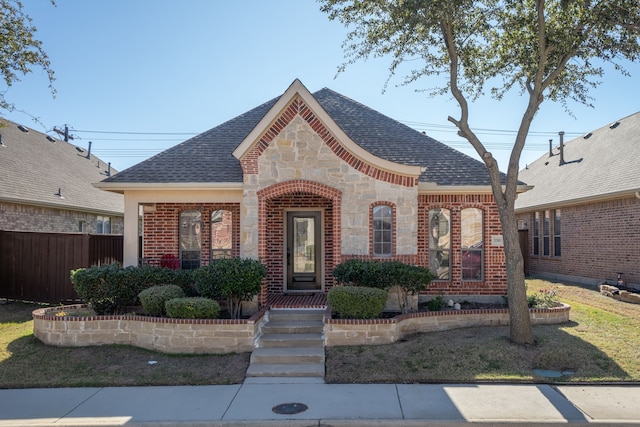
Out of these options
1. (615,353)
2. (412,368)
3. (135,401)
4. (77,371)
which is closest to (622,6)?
(615,353)

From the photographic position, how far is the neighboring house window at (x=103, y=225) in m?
21.6

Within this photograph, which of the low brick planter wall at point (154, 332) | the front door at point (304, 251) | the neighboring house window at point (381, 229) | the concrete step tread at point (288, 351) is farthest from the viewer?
the front door at point (304, 251)

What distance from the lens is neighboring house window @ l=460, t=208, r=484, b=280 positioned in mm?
12211

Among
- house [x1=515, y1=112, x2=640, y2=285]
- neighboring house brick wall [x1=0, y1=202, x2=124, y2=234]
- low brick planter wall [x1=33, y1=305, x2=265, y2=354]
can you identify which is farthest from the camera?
neighboring house brick wall [x1=0, y1=202, x2=124, y2=234]

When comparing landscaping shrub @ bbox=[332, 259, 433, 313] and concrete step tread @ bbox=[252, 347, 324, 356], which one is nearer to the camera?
concrete step tread @ bbox=[252, 347, 324, 356]

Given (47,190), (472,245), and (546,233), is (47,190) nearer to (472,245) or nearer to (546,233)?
(472,245)

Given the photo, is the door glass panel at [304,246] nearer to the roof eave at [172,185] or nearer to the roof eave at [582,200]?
the roof eave at [172,185]

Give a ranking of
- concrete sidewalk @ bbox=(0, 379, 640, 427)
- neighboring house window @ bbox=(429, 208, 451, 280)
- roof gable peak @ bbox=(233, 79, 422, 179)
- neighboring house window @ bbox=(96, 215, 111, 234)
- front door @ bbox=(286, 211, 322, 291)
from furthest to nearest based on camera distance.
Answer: neighboring house window @ bbox=(96, 215, 111, 234), front door @ bbox=(286, 211, 322, 291), neighboring house window @ bbox=(429, 208, 451, 280), roof gable peak @ bbox=(233, 79, 422, 179), concrete sidewalk @ bbox=(0, 379, 640, 427)

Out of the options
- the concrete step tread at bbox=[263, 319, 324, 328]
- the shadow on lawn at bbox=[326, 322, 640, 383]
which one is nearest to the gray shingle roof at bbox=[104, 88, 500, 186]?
the concrete step tread at bbox=[263, 319, 324, 328]

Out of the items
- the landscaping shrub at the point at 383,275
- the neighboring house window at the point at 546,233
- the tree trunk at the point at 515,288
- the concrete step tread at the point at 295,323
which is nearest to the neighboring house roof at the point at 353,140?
the landscaping shrub at the point at 383,275

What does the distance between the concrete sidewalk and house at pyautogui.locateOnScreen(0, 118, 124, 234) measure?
11094 millimetres

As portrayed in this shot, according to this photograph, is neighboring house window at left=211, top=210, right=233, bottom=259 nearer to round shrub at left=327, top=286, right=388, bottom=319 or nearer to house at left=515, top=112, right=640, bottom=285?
round shrub at left=327, top=286, right=388, bottom=319

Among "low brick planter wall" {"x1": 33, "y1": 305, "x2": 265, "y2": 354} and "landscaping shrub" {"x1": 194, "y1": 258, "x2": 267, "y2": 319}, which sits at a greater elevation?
"landscaping shrub" {"x1": 194, "y1": 258, "x2": 267, "y2": 319}

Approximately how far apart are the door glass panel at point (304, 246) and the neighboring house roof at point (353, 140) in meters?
2.40
